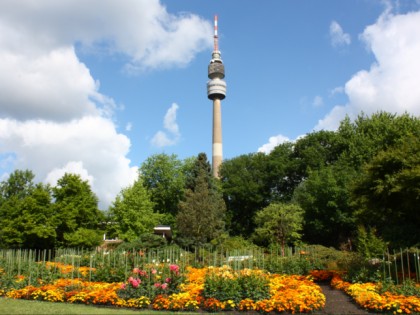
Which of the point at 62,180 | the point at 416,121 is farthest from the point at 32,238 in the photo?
the point at 416,121

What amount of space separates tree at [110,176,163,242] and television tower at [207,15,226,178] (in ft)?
81.7

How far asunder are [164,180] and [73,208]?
1951 centimetres

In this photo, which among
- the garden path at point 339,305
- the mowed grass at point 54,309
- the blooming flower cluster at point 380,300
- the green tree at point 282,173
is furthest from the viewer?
the green tree at point 282,173

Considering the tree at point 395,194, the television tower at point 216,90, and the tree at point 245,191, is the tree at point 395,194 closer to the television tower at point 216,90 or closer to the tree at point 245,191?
the tree at point 245,191

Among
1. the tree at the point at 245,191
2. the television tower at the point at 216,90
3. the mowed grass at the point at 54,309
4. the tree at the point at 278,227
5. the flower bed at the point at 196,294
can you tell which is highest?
the television tower at the point at 216,90

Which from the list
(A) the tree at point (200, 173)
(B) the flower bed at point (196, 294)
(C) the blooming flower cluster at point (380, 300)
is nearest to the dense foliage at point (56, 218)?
(A) the tree at point (200, 173)

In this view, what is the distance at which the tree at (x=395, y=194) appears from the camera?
48.6 feet

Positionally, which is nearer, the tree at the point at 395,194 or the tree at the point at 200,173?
the tree at the point at 395,194

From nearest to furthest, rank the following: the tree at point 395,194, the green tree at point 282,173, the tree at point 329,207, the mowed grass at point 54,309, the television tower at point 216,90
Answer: the mowed grass at point 54,309 → the tree at point 395,194 → the tree at point 329,207 → the green tree at point 282,173 → the television tower at point 216,90

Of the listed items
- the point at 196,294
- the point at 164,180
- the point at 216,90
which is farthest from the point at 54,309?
the point at 216,90

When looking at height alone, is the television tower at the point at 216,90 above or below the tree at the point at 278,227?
above

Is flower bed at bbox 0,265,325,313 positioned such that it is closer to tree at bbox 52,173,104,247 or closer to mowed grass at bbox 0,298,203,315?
mowed grass at bbox 0,298,203,315

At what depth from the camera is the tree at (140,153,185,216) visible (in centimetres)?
5241

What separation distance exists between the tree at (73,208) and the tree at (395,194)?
2447cm
